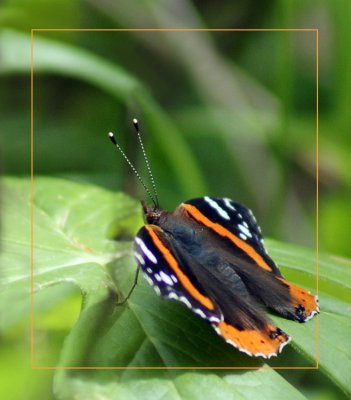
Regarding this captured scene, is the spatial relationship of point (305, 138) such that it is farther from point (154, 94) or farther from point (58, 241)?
point (58, 241)

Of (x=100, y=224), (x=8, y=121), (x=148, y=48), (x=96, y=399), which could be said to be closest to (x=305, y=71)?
Result: (x=148, y=48)

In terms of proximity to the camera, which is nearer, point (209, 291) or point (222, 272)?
point (209, 291)

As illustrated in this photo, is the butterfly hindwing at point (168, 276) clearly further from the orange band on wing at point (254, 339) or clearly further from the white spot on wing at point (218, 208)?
the white spot on wing at point (218, 208)

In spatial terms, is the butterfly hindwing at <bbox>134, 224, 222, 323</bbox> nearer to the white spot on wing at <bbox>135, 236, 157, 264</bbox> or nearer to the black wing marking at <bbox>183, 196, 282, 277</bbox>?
the white spot on wing at <bbox>135, 236, 157, 264</bbox>

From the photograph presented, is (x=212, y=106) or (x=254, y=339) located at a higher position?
→ (x=212, y=106)

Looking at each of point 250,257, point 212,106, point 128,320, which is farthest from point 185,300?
point 212,106

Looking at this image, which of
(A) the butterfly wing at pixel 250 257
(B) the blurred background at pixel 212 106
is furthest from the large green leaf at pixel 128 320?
(B) the blurred background at pixel 212 106

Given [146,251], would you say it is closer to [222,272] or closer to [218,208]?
[222,272]
